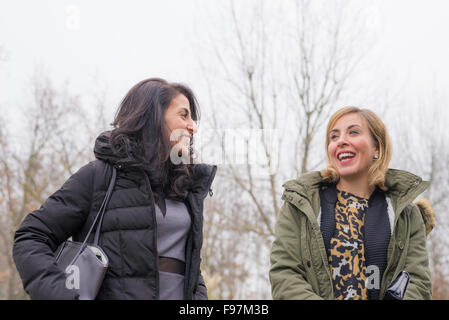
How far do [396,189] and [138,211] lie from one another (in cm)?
157

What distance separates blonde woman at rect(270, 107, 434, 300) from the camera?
2574 millimetres

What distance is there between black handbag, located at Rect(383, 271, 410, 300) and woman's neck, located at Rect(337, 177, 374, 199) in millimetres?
600

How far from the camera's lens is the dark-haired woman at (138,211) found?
2121mm

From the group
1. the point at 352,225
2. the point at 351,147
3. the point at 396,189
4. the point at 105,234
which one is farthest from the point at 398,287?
the point at 105,234

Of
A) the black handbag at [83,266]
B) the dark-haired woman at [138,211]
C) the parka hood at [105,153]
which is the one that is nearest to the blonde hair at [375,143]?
the dark-haired woman at [138,211]

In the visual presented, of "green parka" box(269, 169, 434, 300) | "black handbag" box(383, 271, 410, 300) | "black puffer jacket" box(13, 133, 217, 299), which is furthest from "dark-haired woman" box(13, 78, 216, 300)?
"black handbag" box(383, 271, 410, 300)

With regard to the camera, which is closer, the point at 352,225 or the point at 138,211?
the point at 138,211

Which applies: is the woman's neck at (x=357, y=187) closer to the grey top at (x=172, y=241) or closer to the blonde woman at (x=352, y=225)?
the blonde woman at (x=352, y=225)

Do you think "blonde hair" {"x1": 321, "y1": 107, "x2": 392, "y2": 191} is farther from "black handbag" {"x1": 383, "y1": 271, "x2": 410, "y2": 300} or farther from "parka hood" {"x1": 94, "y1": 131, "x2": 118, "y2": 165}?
Answer: "parka hood" {"x1": 94, "y1": 131, "x2": 118, "y2": 165}

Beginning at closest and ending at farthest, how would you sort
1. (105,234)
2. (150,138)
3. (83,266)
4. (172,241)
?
(83,266) < (105,234) < (172,241) < (150,138)

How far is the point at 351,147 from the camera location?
2.88m

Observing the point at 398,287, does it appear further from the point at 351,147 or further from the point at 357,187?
the point at 351,147

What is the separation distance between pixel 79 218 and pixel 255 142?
7544 millimetres
